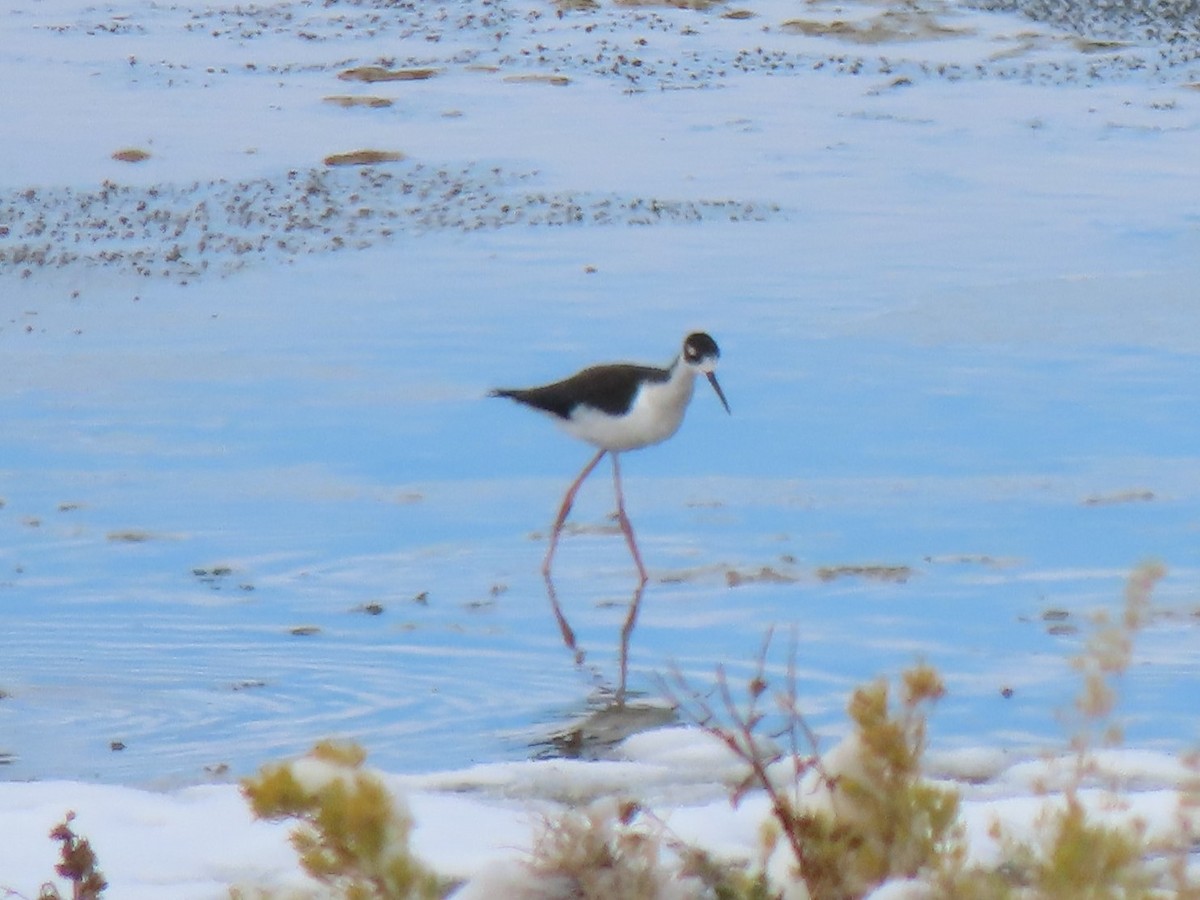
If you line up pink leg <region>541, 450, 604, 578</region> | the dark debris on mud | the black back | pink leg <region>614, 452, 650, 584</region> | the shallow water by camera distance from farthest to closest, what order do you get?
the dark debris on mud, the black back, pink leg <region>541, 450, 604, 578</region>, pink leg <region>614, 452, 650, 584</region>, the shallow water

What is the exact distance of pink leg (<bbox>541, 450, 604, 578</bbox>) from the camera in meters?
8.24

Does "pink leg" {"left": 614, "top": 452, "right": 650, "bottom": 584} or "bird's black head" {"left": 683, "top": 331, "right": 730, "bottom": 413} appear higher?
"bird's black head" {"left": 683, "top": 331, "right": 730, "bottom": 413}

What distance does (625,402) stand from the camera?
8.86 meters

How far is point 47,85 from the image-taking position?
782 inches

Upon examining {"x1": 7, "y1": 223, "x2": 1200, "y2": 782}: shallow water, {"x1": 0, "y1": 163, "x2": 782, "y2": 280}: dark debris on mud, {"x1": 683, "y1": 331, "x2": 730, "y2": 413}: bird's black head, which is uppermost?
{"x1": 683, "y1": 331, "x2": 730, "y2": 413}: bird's black head

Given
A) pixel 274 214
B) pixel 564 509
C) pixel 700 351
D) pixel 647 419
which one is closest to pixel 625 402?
pixel 647 419

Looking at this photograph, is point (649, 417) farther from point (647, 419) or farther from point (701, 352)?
point (701, 352)

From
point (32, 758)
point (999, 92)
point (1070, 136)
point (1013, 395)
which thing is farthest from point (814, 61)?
point (32, 758)

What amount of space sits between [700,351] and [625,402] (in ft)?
1.15

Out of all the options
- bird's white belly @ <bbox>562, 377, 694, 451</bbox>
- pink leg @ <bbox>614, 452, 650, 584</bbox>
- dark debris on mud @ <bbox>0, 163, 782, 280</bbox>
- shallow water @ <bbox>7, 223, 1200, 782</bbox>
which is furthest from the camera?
dark debris on mud @ <bbox>0, 163, 782, 280</bbox>

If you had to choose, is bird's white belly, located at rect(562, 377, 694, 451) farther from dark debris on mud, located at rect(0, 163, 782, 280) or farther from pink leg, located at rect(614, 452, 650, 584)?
dark debris on mud, located at rect(0, 163, 782, 280)

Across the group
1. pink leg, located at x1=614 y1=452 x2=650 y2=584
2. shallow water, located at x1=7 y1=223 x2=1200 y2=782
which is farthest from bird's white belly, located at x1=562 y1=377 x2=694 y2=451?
shallow water, located at x1=7 y1=223 x2=1200 y2=782

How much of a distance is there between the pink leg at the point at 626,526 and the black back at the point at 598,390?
237mm

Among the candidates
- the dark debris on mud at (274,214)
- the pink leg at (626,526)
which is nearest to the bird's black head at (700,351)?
the pink leg at (626,526)
